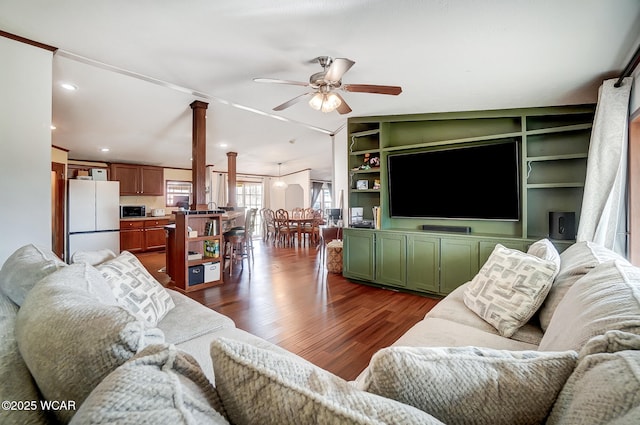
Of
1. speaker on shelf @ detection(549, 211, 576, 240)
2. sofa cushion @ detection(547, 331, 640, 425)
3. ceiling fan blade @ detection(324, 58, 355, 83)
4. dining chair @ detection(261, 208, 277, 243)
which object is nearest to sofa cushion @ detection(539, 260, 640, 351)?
sofa cushion @ detection(547, 331, 640, 425)

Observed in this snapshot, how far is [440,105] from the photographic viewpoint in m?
3.21

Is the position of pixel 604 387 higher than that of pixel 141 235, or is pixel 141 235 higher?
pixel 604 387

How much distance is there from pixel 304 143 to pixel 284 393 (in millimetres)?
6083

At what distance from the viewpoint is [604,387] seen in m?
0.47

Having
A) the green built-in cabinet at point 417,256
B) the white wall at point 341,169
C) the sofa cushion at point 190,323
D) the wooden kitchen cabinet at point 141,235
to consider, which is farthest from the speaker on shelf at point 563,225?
the wooden kitchen cabinet at point 141,235

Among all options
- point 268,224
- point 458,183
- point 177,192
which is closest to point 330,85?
point 458,183

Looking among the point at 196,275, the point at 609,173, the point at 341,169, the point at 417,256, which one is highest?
the point at 341,169

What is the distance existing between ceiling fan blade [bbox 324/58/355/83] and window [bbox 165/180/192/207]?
6.39m

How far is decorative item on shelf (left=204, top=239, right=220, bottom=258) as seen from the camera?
3.88 metres

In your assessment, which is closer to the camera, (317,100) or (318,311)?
(317,100)

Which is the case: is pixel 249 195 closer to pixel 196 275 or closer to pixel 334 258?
pixel 334 258

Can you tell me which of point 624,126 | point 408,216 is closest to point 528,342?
point 624,126

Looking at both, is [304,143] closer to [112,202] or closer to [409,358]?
[112,202]

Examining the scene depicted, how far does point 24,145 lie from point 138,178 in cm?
515
